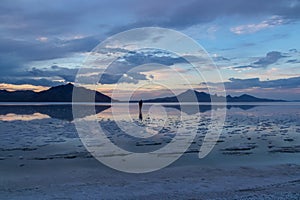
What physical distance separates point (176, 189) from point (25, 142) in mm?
11554

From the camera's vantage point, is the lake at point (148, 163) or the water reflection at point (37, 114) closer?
the lake at point (148, 163)

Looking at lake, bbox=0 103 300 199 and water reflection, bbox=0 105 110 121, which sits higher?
water reflection, bbox=0 105 110 121

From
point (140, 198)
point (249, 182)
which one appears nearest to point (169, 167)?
point (249, 182)

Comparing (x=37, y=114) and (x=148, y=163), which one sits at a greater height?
(x=37, y=114)

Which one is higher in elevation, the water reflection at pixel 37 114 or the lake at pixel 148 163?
the water reflection at pixel 37 114

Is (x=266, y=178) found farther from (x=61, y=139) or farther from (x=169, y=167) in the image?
(x=61, y=139)

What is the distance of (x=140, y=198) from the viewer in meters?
9.81

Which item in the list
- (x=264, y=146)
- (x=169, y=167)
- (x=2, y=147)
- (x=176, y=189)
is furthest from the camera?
(x=264, y=146)

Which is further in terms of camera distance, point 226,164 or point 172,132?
point 172,132

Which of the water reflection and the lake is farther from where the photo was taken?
the water reflection

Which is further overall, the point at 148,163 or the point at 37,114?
the point at 37,114

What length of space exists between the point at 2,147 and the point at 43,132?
256 inches

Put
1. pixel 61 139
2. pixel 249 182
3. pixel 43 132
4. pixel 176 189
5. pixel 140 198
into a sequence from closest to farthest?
pixel 140 198 → pixel 176 189 → pixel 249 182 → pixel 61 139 → pixel 43 132

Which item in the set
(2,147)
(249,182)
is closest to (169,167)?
(249,182)
